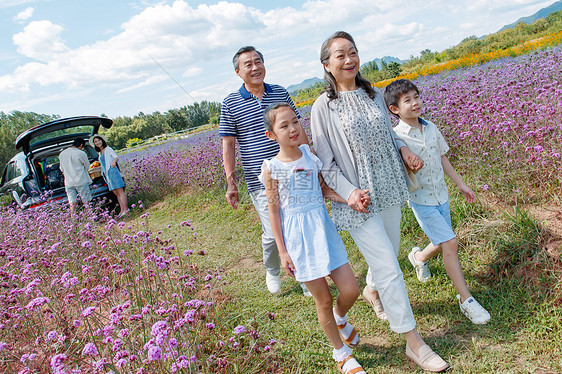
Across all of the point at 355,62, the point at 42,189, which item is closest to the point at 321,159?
the point at 355,62

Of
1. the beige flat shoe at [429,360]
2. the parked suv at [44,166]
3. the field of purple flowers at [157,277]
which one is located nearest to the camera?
the field of purple flowers at [157,277]

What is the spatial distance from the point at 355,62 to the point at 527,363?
1972 mm

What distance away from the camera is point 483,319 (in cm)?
258

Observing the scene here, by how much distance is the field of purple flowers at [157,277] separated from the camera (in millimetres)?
2125

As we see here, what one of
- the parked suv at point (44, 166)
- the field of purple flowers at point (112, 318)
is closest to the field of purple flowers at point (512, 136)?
the field of purple flowers at point (112, 318)

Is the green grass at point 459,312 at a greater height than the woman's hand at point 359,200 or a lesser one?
lesser

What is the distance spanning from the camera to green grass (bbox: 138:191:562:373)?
2.32 m

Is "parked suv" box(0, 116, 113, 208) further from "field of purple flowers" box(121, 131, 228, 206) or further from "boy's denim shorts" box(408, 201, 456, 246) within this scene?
"boy's denim shorts" box(408, 201, 456, 246)

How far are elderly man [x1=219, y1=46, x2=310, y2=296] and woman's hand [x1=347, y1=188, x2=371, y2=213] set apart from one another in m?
1.17

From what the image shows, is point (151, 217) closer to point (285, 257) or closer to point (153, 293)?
point (153, 293)

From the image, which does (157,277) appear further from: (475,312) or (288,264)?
(475,312)

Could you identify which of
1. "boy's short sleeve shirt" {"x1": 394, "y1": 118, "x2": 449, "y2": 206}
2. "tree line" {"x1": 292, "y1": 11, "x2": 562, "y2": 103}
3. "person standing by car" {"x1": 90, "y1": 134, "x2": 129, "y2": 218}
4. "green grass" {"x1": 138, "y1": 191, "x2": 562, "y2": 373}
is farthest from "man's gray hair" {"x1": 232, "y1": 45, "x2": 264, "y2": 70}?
"tree line" {"x1": 292, "y1": 11, "x2": 562, "y2": 103}

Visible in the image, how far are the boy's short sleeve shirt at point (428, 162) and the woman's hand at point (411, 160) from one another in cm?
29

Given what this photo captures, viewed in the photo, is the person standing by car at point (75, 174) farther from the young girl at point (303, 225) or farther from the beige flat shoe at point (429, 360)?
the beige flat shoe at point (429, 360)
